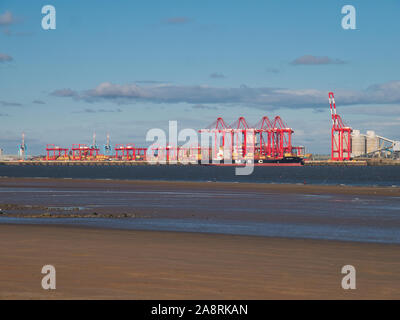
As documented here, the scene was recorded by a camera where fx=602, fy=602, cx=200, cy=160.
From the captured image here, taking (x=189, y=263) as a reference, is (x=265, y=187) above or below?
above

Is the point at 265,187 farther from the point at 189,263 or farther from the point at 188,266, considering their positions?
the point at 188,266

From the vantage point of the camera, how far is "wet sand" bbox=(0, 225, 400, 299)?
453 inches

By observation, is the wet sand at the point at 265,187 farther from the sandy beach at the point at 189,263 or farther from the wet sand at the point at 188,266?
the wet sand at the point at 188,266

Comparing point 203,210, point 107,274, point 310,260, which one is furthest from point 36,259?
point 203,210

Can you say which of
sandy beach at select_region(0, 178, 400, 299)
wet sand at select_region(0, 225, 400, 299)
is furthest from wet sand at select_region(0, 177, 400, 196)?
wet sand at select_region(0, 225, 400, 299)

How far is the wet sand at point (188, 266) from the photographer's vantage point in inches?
453

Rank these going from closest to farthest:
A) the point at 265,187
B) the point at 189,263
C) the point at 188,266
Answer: the point at 188,266, the point at 189,263, the point at 265,187

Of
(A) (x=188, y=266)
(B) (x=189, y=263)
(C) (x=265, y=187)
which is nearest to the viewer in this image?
(A) (x=188, y=266)

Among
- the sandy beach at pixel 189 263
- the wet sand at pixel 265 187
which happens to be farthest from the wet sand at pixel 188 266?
the wet sand at pixel 265 187

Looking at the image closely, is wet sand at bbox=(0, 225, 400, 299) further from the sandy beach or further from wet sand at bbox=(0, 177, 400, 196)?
wet sand at bbox=(0, 177, 400, 196)

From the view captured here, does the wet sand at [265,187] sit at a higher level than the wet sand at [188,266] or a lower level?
higher

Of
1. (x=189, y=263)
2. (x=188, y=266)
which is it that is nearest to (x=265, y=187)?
(x=189, y=263)

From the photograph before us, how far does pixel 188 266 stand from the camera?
14430mm

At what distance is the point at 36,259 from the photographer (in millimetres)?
15148
